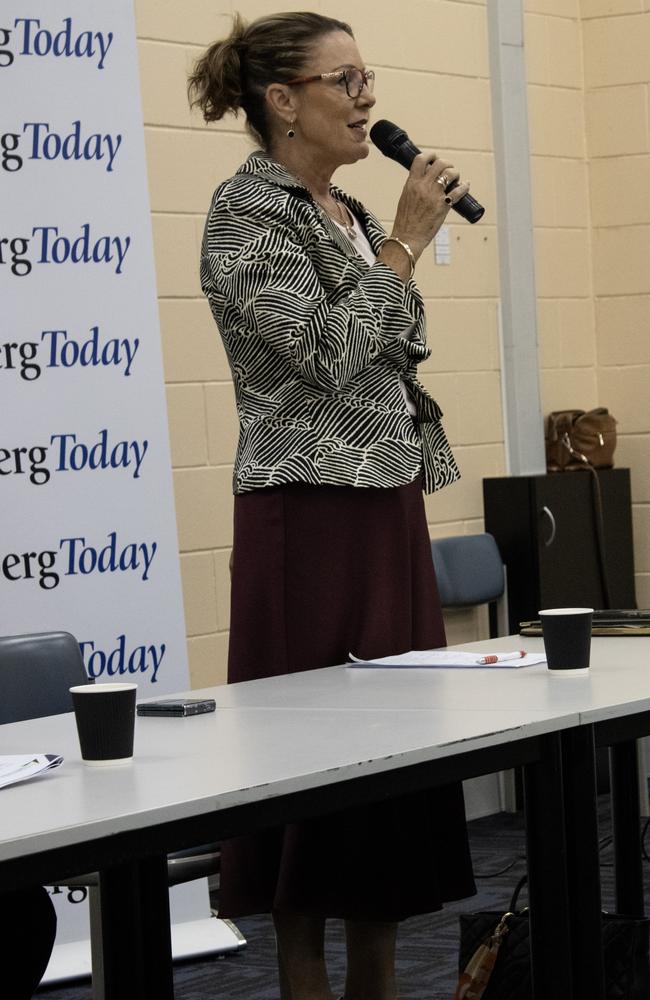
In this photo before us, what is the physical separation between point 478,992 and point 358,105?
1255 mm

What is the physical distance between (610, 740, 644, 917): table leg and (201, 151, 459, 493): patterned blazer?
0.58 meters

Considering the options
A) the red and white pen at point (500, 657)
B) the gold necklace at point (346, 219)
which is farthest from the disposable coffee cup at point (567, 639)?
the gold necklace at point (346, 219)

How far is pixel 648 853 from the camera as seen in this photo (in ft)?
12.2

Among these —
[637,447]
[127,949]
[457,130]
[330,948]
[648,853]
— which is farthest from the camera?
[637,447]

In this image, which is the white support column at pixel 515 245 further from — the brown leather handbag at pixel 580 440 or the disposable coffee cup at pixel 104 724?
the disposable coffee cup at pixel 104 724

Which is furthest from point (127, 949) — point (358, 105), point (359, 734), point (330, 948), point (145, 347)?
point (145, 347)

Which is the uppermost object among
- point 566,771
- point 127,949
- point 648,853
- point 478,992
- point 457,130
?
point 457,130

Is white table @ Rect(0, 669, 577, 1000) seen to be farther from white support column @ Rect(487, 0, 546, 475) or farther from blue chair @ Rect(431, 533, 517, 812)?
white support column @ Rect(487, 0, 546, 475)

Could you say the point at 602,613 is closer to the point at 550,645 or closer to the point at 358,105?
the point at 550,645

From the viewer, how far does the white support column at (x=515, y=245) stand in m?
4.50

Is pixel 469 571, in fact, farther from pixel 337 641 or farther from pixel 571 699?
pixel 571 699

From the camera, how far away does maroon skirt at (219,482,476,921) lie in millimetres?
2070

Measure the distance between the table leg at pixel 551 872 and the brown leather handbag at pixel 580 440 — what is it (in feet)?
10.2

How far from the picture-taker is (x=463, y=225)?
4.43 m
